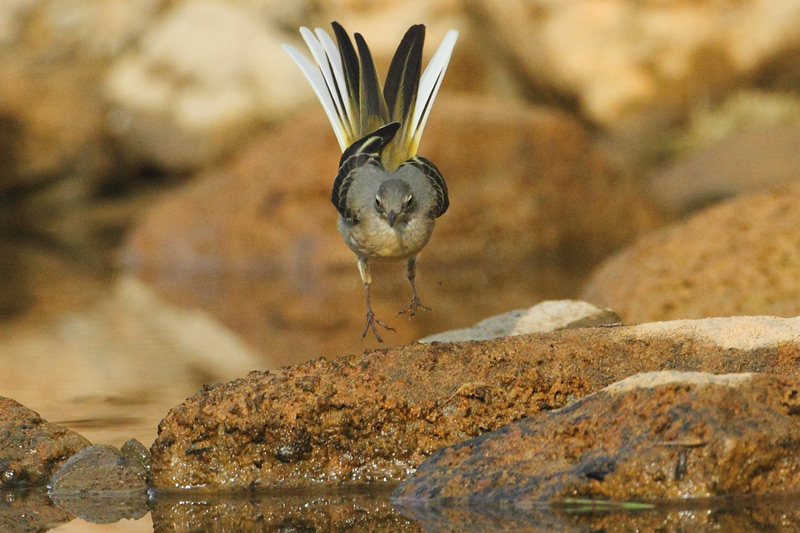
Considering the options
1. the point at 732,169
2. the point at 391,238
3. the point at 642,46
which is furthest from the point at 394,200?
the point at 642,46

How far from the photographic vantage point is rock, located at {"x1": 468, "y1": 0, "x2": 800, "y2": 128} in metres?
17.0

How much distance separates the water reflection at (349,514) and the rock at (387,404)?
135 millimetres

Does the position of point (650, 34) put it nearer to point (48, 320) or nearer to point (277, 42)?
point (277, 42)

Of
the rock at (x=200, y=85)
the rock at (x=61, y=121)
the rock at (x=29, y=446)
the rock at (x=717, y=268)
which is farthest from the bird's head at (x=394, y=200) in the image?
the rock at (x=61, y=121)

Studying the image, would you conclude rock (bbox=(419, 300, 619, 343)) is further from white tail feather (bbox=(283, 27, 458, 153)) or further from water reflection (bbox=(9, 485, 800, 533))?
water reflection (bbox=(9, 485, 800, 533))

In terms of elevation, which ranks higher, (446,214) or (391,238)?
(446,214)

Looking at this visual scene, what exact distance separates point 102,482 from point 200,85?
15493mm

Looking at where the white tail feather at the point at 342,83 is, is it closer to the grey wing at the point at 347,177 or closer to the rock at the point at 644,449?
the grey wing at the point at 347,177

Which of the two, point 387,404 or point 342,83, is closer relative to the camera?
point 387,404

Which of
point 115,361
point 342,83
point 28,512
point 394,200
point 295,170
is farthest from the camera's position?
point 295,170

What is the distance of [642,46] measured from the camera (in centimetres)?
1750

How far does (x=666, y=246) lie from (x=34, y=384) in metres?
4.50

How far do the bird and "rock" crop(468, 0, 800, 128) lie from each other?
11.8 meters

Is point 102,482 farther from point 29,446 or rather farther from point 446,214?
point 446,214
